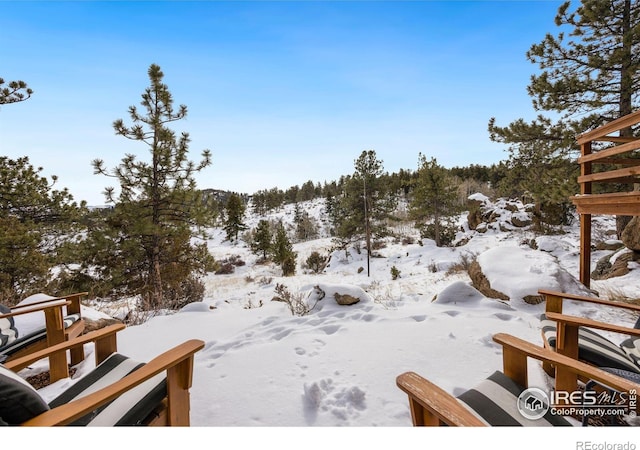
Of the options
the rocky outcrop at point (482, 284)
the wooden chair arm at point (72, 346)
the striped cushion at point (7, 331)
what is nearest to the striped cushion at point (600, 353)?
the rocky outcrop at point (482, 284)

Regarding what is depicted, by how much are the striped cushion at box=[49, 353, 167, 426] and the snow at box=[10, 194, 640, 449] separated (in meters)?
A: 0.20

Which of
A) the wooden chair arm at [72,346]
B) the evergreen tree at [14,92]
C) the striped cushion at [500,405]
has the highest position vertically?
the evergreen tree at [14,92]

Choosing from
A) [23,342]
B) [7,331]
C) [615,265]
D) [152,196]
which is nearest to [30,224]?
[152,196]

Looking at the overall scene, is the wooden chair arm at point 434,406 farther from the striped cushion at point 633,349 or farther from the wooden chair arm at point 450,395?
the striped cushion at point 633,349

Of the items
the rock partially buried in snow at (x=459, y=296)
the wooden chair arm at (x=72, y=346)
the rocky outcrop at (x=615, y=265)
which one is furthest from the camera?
the rocky outcrop at (x=615, y=265)

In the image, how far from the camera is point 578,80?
6918 mm

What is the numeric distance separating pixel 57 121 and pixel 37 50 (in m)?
1.08

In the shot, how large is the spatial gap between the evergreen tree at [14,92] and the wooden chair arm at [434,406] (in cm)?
880

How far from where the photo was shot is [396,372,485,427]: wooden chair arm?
985mm

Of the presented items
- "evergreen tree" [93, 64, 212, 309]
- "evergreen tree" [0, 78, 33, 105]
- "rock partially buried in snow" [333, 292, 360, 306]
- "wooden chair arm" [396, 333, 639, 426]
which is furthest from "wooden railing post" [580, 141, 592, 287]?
"evergreen tree" [0, 78, 33, 105]

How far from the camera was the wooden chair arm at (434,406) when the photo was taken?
98 centimetres

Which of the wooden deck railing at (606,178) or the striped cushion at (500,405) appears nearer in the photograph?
the striped cushion at (500,405)

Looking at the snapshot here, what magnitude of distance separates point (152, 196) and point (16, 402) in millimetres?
7486

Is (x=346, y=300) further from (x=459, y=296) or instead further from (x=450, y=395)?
(x=450, y=395)
